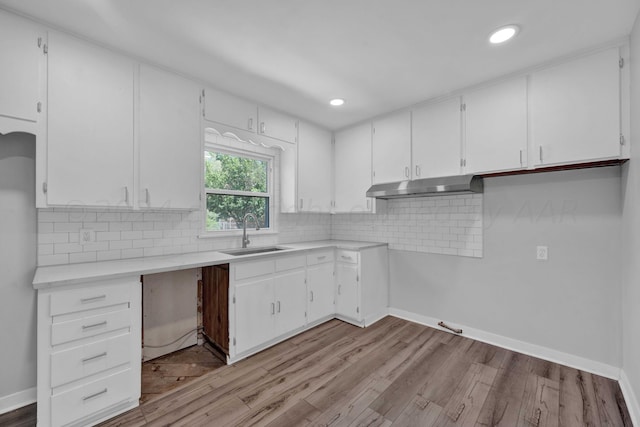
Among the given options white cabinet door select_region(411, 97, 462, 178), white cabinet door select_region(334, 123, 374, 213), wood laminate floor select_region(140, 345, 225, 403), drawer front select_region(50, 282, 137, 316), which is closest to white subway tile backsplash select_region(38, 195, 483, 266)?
white cabinet door select_region(334, 123, 374, 213)

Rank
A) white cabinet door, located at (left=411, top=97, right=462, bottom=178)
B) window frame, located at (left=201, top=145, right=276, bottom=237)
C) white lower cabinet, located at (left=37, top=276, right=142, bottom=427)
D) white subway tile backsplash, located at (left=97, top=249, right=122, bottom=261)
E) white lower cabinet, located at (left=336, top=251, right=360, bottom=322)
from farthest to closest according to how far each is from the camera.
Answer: white lower cabinet, located at (left=336, top=251, right=360, bottom=322) → window frame, located at (left=201, top=145, right=276, bottom=237) → white cabinet door, located at (left=411, top=97, right=462, bottom=178) → white subway tile backsplash, located at (left=97, top=249, right=122, bottom=261) → white lower cabinet, located at (left=37, top=276, right=142, bottom=427)

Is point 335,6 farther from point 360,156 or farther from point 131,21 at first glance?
point 360,156

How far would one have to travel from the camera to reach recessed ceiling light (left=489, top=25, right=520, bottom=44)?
189 cm

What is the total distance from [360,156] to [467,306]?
2.13 meters

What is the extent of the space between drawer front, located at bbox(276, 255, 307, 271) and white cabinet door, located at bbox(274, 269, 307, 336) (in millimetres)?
54

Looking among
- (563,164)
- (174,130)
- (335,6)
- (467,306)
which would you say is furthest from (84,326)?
(563,164)

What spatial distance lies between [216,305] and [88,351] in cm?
102

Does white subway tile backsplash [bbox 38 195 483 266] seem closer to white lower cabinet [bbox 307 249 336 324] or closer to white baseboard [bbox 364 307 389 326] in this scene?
white lower cabinet [bbox 307 249 336 324]

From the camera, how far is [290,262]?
2.95 metres

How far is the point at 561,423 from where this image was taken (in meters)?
1.77

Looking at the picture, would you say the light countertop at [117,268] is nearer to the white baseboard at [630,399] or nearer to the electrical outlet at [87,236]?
the electrical outlet at [87,236]

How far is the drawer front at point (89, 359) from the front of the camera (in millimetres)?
1643

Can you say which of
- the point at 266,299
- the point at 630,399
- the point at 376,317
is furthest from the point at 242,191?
the point at 630,399

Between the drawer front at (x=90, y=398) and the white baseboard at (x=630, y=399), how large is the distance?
3221 mm
